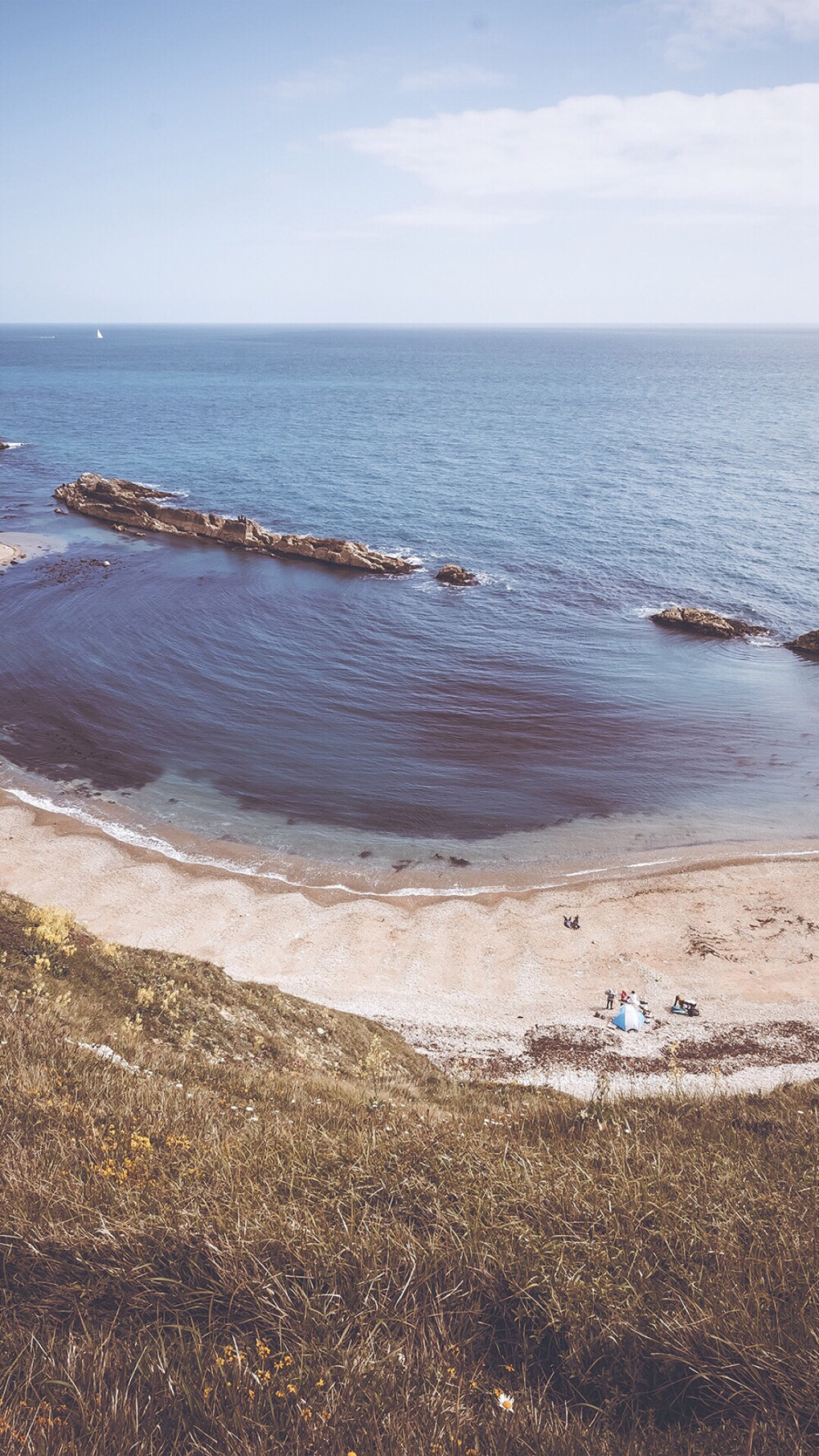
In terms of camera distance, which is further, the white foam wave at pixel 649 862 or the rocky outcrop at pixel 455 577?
the rocky outcrop at pixel 455 577

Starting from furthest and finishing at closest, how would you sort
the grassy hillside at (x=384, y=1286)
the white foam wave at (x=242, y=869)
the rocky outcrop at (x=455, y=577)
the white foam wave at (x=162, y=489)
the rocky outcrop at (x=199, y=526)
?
1. the white foam wave at (x=162, y=489)
2. the rocky outcrop at (x=199, y=526)
3. the rocky outcrop at (x=455, y=577)
4. the white foam wave at (x=242, y=869)
5. the grassy hillside at (x=384, y=1286)

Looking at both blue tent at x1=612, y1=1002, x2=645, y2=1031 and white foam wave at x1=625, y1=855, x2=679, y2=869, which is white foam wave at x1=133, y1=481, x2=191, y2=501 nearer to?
white foam wave at x1=625, y1=855, x2=679, y2=869

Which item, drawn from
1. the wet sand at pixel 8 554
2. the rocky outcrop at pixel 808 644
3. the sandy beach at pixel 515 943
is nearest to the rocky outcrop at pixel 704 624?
the rocky outcrop at pixel 808 644

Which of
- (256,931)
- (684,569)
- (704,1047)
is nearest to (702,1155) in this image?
(704,1047)

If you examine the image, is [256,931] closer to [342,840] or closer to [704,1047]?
[342,840]

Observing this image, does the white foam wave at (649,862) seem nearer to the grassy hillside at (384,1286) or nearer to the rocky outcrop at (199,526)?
the grassy hillside at (384,1286)

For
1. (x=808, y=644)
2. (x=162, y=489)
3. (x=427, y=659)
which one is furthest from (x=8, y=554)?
(x=808, y=644)

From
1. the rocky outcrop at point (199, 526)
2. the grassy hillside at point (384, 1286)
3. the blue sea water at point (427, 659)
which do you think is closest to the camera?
the grassy hillside at point (384, 1286)

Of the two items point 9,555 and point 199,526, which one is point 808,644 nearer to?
point 199,526
